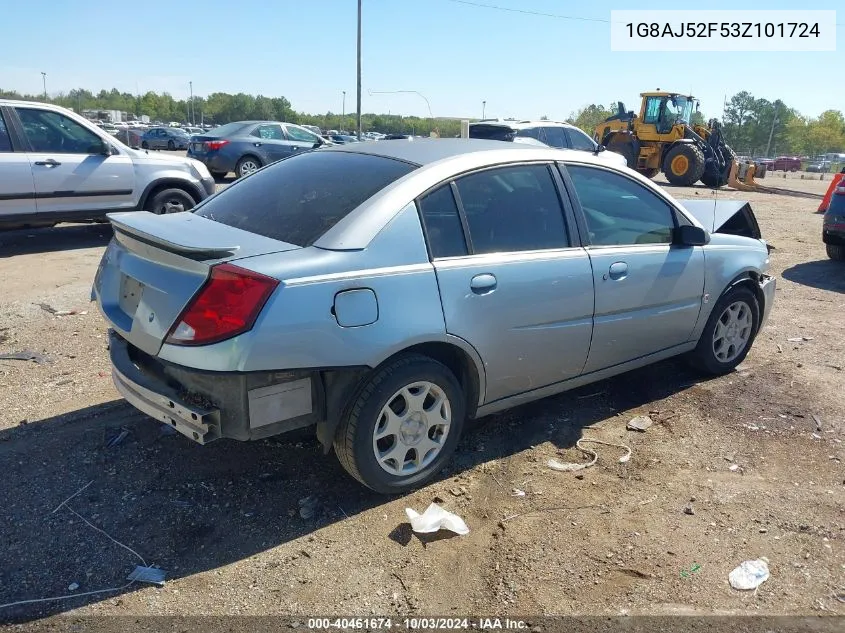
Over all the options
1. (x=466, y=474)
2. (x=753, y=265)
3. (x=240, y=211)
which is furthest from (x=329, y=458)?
(x=753, y=265)

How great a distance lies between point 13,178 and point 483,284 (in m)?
6.82

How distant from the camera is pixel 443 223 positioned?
11.0 ft

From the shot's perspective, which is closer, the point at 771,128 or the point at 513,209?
the point at 513,209

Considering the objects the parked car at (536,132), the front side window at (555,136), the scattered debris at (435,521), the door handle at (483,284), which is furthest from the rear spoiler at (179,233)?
the front side window at (555,136)

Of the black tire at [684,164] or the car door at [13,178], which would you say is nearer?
the car door at [13,178]

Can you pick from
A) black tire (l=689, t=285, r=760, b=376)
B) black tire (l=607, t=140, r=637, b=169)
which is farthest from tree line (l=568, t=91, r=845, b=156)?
black tire (l=689, t=285, r=760, b=376)

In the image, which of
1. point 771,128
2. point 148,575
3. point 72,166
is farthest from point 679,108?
point 771,128

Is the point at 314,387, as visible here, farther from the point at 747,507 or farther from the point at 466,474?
the point at 747,507

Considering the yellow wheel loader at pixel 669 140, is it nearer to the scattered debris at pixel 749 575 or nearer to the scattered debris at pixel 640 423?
the scattered debris at pixel 640 423

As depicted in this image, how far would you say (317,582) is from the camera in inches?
108

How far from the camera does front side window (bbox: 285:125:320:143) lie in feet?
57.6

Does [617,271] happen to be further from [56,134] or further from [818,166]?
[818,166]

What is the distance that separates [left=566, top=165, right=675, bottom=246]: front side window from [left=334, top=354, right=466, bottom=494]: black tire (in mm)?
1355

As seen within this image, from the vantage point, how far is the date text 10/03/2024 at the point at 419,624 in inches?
99.0
